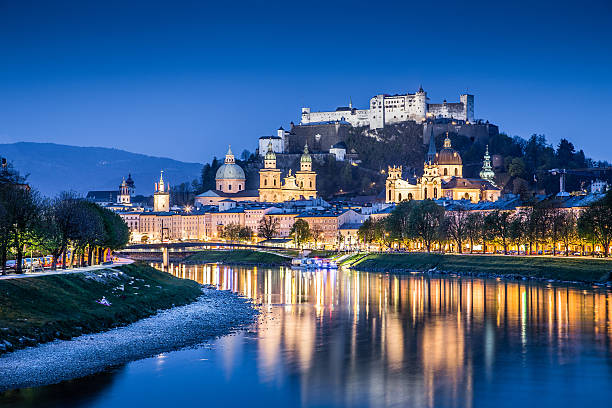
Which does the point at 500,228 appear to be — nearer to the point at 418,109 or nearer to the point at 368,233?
the point at 368,233

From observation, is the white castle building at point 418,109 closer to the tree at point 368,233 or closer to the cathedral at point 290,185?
the cathedral at point 290,185

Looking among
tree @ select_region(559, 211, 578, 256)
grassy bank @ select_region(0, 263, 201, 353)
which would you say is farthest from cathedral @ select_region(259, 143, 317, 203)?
grassy bank @ select_region(0, 263, 201, 353)

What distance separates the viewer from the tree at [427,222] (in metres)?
108

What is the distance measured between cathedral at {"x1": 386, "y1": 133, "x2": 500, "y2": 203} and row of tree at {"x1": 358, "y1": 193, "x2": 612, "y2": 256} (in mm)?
36952

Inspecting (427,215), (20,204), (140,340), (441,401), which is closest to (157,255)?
(427,215)

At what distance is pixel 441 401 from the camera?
95.1ft

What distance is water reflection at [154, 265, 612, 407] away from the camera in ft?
102

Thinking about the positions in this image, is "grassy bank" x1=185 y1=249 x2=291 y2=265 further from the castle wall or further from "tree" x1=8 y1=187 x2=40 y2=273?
the castle wall

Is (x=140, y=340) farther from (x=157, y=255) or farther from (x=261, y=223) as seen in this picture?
(x=261, y=223)

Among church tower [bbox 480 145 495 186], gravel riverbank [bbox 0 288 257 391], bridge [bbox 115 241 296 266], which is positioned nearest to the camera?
gravel riverbank [bbox 0 288 257 391]

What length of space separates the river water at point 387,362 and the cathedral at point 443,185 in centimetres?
11316

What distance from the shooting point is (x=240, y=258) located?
124 m

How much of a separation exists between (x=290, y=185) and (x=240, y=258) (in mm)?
75953

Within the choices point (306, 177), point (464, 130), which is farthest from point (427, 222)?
point (464, 130)
